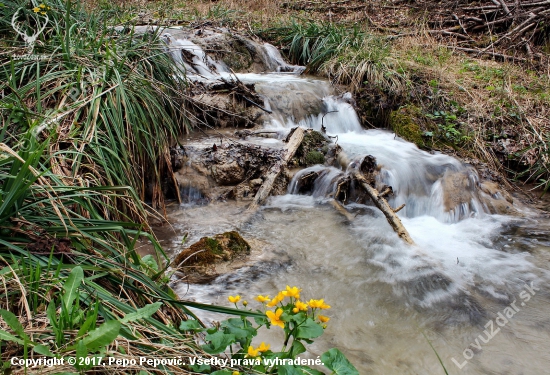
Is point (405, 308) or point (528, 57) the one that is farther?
point (528, 57)

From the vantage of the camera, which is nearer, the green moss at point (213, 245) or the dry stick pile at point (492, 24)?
the green moss at point (213, 245)

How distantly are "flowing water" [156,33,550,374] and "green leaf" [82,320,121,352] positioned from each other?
1.21 meters

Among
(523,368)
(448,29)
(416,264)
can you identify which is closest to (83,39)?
(416,264)

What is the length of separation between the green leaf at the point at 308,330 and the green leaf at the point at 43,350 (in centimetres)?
77

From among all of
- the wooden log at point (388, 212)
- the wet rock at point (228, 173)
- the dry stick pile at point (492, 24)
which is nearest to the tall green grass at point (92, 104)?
the wet rock at point (228, 173)

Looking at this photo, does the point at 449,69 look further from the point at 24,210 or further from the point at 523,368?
the point at 24,210

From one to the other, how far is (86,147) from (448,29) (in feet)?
27.4

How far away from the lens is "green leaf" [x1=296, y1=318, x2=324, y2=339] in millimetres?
1365

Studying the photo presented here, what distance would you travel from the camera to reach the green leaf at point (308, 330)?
1365 mm

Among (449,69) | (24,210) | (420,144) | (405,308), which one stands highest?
(449,69)

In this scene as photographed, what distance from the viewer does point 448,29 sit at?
8.62m

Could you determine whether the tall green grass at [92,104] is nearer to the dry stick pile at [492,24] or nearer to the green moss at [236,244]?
the green moss at [236,244]

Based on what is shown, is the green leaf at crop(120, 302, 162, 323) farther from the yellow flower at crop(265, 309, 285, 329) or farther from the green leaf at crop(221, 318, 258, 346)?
the yellow flower at crop(265, 309, 285, 329)

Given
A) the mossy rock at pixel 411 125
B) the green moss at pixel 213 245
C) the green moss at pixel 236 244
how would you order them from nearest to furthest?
the green moss at pixel 213 245 < the green moss at pixel 236 244 < the mossy rock at pixel 411 125
